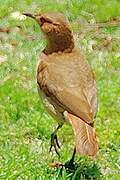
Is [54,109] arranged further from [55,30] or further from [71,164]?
[55,30]

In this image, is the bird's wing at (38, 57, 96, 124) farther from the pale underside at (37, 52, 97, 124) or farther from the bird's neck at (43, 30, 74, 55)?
the bird's neck at (43, 30, 74, 55)

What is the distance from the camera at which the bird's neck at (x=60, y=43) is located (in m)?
6.89

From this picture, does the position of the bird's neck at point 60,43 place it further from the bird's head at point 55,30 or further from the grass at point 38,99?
the grass at point 38,99

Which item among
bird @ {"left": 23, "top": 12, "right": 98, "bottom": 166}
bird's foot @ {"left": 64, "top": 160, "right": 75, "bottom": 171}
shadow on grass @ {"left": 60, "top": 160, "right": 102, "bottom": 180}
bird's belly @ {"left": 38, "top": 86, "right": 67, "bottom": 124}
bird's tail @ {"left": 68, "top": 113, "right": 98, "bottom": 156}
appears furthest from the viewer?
bird's foot @ {"left": 64, "top": 160, "right": 75, "bottom": 171}

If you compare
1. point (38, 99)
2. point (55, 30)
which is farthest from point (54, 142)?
point (38, 99)

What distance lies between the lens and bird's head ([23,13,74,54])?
6.75 metres

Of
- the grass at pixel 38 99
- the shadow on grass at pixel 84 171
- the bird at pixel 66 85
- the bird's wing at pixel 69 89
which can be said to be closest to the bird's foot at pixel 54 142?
the bird at pixel 66 85

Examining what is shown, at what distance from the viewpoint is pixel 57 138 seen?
7449 millimetres

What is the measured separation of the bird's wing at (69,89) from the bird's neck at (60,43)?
24 centimetres

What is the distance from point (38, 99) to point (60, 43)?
137cm

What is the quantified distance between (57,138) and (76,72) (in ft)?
3.39

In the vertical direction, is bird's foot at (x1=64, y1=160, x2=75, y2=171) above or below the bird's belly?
below

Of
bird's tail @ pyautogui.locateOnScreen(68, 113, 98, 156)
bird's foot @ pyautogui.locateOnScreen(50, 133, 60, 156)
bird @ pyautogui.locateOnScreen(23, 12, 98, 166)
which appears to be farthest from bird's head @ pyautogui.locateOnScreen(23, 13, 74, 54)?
bird's tail @ pyautogui.locateOnScreen(68, 113, 98, 156)

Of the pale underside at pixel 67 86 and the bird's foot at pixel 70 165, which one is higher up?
the pale underside at pixel 67 86
